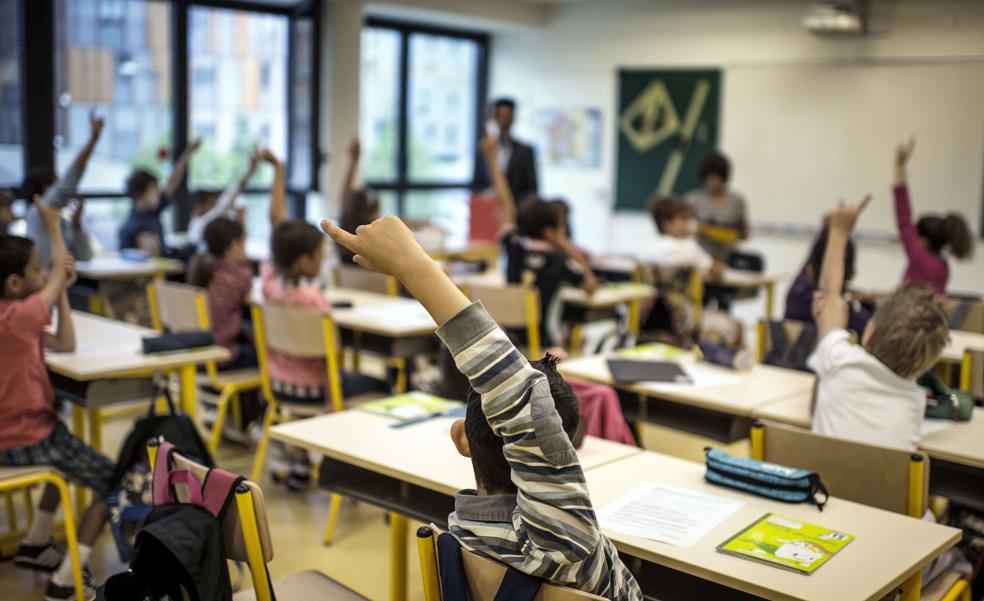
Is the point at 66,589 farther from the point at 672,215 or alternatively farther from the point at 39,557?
the point at 672,215

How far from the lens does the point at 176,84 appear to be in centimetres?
771

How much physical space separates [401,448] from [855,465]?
3.48 ft

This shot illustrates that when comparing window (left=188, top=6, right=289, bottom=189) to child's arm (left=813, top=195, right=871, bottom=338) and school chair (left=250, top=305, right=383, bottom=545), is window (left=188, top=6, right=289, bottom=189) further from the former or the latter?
child's arm (left=813, top=195, right=871, bottom=338)

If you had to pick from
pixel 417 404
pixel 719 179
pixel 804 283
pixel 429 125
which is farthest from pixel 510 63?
pixel 417 404

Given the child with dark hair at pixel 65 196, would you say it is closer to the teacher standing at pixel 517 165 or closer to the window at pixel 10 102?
the window at pixel 10 102

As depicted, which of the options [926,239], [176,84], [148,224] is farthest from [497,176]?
[176,84]

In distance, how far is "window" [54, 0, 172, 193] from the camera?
7086 millimetres

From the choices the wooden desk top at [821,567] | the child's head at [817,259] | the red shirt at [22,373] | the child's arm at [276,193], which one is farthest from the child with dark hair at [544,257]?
the wooden desk top at [821,567]

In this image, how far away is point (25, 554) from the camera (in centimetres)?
314

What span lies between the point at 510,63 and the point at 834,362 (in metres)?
7.94

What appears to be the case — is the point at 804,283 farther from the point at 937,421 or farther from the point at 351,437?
the point at 351,437

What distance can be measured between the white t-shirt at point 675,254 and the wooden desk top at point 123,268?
2.67 metres

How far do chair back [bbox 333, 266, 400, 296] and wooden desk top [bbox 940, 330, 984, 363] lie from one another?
2.48 meters

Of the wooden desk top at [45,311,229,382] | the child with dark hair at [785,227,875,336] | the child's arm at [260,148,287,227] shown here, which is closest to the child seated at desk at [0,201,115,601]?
the wooden desk top at [45,311,229,382]
